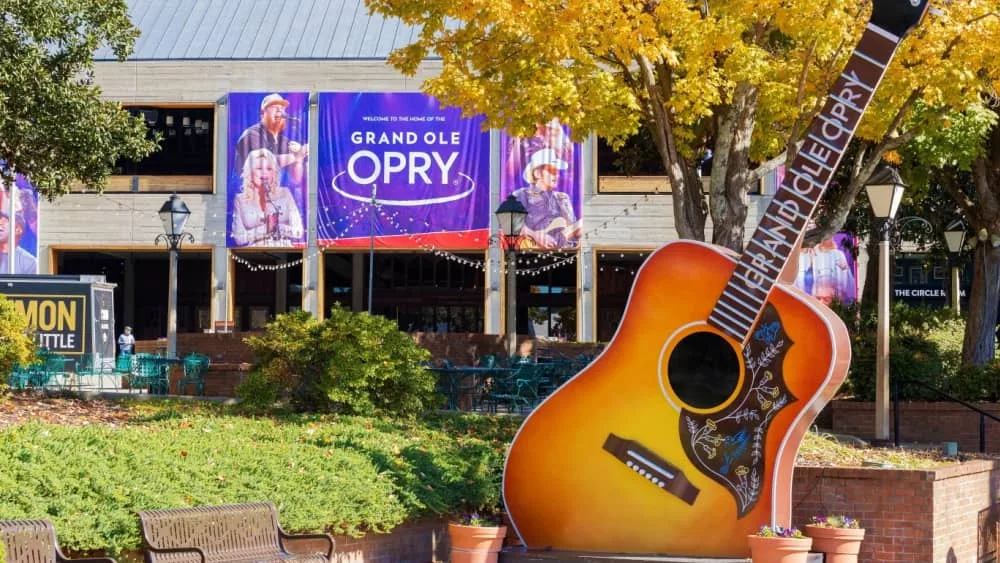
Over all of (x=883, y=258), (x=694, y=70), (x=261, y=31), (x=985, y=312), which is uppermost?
(x=261, y=31)

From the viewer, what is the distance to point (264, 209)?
39906 mm

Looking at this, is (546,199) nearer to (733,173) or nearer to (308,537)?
(733,173)

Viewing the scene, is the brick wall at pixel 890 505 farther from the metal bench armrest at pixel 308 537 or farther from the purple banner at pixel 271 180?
the purple banner at pixel 271 180

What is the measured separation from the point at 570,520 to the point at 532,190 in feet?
95.3

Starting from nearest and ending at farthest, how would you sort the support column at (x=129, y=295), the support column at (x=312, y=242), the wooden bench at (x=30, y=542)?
the wooden bench at (x=30, y=542) → the support column at (x=312, y=242) → the support column at (x=129, y=295)

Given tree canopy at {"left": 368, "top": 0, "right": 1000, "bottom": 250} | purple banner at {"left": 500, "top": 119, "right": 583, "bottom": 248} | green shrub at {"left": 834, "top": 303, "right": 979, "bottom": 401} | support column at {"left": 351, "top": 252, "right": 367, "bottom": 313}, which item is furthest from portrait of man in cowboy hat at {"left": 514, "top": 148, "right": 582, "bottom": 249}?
tree canopy at {"left": 368, "top": 0, "right": 1000, "bottom": 250}

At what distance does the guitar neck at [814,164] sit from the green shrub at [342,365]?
6368mm

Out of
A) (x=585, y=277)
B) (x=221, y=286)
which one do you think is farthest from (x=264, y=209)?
(x=585, y=277)

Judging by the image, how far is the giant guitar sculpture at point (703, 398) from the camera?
945 cm

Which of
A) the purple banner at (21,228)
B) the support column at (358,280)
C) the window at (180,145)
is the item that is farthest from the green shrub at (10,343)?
the support column at (358,280)

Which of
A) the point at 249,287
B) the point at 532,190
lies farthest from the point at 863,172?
the point at 249,287

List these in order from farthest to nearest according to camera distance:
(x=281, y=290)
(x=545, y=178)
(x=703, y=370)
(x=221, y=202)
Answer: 1. (x=281, y=290)
2. (x=221, y=202)
3. (x=545, y=178)
4. (x=703, y=370)

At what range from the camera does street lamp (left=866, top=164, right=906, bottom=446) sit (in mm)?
15398

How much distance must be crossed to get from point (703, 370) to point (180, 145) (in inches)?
1410
